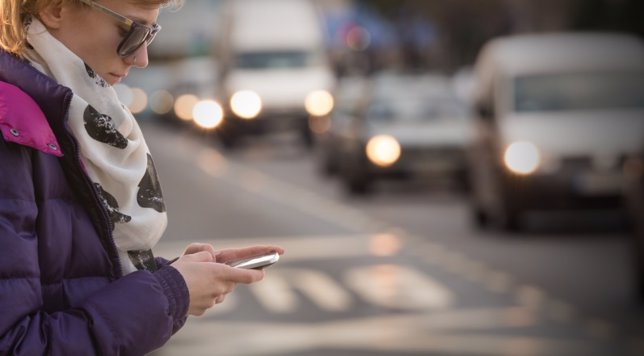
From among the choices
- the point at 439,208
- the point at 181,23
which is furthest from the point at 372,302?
the point at 181,23

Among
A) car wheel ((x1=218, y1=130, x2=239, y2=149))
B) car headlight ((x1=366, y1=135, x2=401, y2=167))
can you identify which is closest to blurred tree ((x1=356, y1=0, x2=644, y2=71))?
car wheel ((x1=218, y1=130, x2=239, y2=149))

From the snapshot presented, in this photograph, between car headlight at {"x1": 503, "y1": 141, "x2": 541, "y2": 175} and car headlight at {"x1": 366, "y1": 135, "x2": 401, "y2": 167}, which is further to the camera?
car headlight at {"x1": 366, "y1": 135, "x2": 401, "y2": 167}

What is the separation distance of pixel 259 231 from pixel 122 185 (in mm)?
14587

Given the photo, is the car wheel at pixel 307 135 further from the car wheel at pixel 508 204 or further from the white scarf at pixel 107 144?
the white scarf at pixel 107 144

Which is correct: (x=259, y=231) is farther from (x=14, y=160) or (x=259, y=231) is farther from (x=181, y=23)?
(x=181, y=23)

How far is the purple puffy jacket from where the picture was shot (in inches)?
91.0

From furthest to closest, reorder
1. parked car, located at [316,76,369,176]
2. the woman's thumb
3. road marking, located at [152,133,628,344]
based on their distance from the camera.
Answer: parked car, located at [316,76,369,176] < road marking, located at [152,133,628,344] < the woman's thumb

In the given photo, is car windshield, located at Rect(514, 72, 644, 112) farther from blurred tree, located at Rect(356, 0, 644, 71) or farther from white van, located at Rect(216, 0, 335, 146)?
blurred tree, located at Rect(356, 0, 644, 71)

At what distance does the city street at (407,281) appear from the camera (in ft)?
31.8

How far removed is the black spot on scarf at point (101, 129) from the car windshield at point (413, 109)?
64.4 feet

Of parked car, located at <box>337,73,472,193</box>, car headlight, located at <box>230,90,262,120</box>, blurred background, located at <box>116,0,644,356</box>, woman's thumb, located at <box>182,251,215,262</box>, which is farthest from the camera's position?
car headlight, located at <box>230,90,262,120</box>

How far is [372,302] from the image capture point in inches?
452

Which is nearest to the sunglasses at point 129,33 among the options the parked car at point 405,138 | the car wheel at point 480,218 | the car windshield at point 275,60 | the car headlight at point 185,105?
the car wheel at point 480,218

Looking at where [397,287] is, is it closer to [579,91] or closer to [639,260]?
[639,260]
